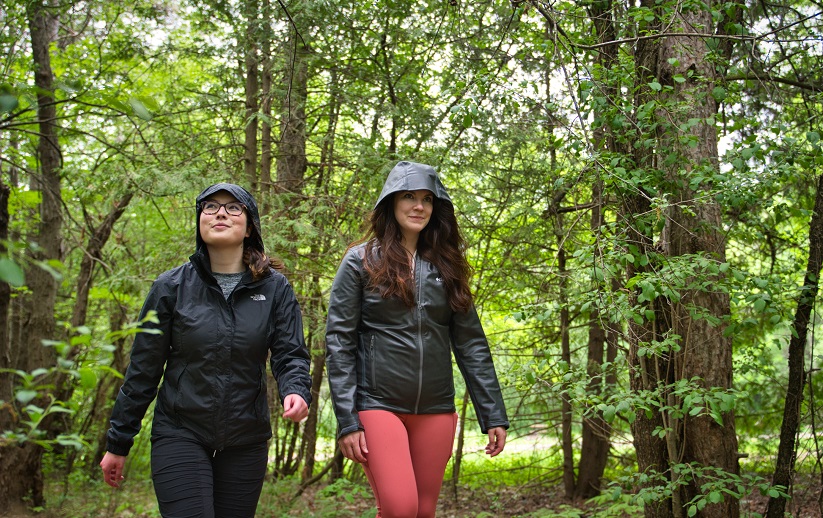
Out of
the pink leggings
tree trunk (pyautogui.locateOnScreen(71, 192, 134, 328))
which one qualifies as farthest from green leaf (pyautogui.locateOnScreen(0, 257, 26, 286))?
tree trunk (pyautogui.locateOnScreen(71, 192, 134, 328))

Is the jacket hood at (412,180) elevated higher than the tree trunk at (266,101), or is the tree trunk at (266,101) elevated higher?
the tree trunk at (266,101)

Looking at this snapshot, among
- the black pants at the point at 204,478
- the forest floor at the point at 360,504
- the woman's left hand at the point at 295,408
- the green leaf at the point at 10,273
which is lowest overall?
the forest floor at the point at 360,504

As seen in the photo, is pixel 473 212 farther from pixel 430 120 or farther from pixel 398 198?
pixel 398 198

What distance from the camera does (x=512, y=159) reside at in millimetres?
7340

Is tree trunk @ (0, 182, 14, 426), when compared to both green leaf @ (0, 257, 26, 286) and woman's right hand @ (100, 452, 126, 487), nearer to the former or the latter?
woman's right hand @ (100, 452, 126, 487)

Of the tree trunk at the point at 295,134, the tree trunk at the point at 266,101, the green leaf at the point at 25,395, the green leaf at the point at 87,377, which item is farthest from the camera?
the tree trunk at the point at 295,134

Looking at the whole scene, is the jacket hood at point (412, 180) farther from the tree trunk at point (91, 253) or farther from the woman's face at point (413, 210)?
the tree trunk at point (91, 253)

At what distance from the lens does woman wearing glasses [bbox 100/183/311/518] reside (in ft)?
9.91

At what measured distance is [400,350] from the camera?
3389 mm

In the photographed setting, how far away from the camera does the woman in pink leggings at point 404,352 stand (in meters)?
3.27

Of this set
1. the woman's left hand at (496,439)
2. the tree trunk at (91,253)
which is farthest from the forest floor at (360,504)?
the woman's left hand at (496,439)

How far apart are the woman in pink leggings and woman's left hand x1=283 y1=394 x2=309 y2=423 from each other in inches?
8.5

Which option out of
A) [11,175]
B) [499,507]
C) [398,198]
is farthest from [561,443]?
[11,175]

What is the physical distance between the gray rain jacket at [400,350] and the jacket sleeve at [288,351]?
0.13 meters
